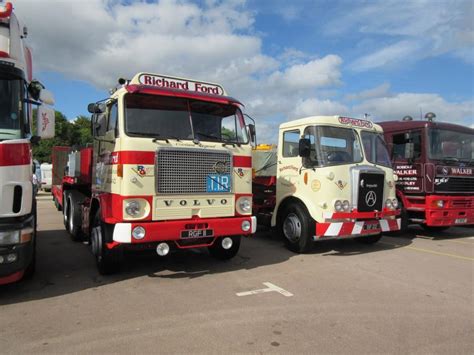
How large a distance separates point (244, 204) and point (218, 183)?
0.59 meters

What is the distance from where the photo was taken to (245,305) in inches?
190

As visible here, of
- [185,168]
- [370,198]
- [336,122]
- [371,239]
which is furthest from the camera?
[371,239]

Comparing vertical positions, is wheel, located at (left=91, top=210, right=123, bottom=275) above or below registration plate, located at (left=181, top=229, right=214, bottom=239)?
below

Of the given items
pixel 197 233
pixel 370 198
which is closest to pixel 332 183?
A: pixel 370 198

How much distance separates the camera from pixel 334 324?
4277mm

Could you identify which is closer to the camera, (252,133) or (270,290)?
(270,290)

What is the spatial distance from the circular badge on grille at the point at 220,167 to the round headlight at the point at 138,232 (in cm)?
146

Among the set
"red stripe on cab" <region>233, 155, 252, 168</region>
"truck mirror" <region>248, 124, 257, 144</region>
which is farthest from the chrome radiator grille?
"truck mirror" <region>248, 124, 257, 144</region>

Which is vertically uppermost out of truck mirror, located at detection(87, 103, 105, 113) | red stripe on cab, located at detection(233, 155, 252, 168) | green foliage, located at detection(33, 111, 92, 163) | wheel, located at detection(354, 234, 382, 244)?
green foliage, located at detection(33, 111, 92, 163)

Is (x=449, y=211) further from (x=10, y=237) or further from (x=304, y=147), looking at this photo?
(x=10, y=237)

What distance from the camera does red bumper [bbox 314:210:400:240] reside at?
7.52m

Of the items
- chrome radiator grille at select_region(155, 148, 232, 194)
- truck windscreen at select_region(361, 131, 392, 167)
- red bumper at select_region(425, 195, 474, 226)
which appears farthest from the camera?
red bumper at select_region(425, 195, 474, 226)

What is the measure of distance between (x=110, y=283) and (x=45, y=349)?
2.11 meters

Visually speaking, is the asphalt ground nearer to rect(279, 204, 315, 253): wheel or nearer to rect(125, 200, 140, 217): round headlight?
rect(279, 204, 315, 253): wheel
